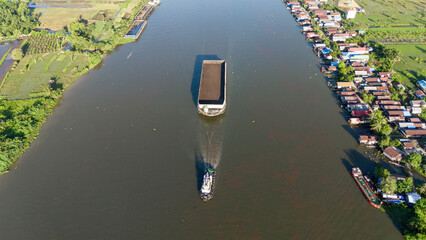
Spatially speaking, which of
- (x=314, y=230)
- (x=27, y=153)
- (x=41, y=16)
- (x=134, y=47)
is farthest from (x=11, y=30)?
(x=314, y=230)

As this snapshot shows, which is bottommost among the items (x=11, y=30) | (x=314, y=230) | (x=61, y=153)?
(x=314, y=230)

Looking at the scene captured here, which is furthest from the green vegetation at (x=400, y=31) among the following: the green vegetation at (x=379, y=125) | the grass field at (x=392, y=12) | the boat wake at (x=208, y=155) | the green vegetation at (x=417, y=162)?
the boat wake at (x=208, y=155)

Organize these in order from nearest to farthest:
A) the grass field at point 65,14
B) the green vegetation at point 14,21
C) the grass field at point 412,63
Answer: the grass field at point 412,63 < the green vegetation at point 14,21 < the grass field at point 65,14

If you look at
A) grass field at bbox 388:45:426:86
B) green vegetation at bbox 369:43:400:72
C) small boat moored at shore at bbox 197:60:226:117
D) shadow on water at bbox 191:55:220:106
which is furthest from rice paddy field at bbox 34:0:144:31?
grass field at bbox 388:45:426:86

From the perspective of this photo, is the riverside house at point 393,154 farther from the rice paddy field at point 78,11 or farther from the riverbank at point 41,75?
the rice paddy field at point 78,11

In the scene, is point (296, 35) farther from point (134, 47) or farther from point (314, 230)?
point (314, 230)

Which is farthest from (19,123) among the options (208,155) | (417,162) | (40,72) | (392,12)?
(392,12)
